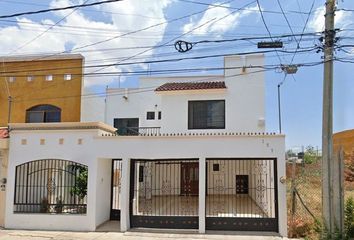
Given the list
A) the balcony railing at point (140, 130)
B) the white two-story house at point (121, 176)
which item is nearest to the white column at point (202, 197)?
the white two-story house at point (121, 176)

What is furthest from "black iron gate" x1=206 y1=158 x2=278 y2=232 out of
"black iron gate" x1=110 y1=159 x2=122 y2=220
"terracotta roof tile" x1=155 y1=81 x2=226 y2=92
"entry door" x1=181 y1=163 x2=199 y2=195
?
"terracotta roof tile" x1=155 y1=81 x2=226 y2=92

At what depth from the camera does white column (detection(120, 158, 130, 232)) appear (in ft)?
36.7

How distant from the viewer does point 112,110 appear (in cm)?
2311

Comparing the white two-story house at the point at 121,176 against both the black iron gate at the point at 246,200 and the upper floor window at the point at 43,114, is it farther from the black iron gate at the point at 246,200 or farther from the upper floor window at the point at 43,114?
the upper floor window at the point at 43,114

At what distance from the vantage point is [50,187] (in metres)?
12.3

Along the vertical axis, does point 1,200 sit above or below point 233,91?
below

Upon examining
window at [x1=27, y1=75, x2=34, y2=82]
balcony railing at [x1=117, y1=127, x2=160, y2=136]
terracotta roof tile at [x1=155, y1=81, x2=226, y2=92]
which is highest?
window at [x1=27, y1=75, x2=34, y2=82]

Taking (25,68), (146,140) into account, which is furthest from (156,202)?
(25,68)

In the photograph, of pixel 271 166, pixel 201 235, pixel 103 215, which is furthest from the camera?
pixel 103 215

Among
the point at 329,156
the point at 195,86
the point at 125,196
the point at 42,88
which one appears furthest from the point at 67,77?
the point at 329,156

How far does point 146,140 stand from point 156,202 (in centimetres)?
→ 553

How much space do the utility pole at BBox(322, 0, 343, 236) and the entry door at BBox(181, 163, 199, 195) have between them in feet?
28.8

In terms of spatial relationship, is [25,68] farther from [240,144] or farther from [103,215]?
[240,144]

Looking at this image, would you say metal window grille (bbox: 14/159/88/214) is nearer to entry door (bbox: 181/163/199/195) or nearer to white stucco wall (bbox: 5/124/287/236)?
white stucco wall (bbox: 5/124/287/236)
